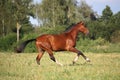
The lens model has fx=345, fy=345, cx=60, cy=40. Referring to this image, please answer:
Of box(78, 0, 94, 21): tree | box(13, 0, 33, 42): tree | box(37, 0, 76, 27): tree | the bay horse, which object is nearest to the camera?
the bay horse

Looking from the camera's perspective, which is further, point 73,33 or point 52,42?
point 73,33

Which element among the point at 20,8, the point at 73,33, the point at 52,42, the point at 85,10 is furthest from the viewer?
the point at 85,10

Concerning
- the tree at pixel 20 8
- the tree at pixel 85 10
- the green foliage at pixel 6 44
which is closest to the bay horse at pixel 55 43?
the green foliage at pixel 6 44

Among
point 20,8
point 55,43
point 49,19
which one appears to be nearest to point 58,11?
point 49,19

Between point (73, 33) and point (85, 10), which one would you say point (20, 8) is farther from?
point (73, 33)

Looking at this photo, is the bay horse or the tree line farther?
the tree line

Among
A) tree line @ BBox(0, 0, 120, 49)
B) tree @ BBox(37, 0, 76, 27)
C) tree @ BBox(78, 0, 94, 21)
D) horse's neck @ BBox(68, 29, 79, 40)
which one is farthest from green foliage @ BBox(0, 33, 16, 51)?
tree @ BBox(78, 0, 94, 21)

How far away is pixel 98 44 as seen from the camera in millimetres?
41312

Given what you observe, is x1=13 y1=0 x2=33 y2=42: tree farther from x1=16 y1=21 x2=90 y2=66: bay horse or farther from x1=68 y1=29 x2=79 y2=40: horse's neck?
x1=16 y1=21 x2=90 y2=66: bay horse

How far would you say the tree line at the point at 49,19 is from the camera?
157ft

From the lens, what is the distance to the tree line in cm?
4781

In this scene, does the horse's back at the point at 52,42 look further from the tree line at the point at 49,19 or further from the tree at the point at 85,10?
the tree at the point at 85,10

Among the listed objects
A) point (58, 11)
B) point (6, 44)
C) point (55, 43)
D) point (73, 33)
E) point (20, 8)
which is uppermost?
point (20, 8)

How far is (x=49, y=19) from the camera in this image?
6569cm
